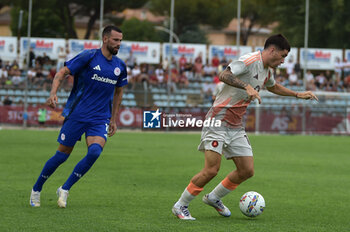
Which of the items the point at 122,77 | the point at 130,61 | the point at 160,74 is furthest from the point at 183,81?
the point at 122,77

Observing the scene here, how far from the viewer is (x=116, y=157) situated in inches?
655

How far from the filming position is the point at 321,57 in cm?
3959

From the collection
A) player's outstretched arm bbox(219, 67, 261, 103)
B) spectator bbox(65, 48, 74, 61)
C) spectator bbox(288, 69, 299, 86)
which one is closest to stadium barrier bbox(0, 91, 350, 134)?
spectator bbox(288, 69, 299, 86)

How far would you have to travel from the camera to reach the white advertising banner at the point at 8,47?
3684cm

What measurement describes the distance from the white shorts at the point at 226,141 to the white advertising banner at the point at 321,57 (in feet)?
107

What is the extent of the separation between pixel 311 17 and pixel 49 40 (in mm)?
23881

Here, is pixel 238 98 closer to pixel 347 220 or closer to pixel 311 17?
pixel 347 220

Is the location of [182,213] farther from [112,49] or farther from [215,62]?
[215,62]

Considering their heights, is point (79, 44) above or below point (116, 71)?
above

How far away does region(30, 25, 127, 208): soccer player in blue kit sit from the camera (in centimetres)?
796

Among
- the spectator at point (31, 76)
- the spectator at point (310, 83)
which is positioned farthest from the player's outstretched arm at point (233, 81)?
the spectator at point (310, 83)

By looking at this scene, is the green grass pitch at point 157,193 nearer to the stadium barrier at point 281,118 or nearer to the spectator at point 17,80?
the stadium barrier at point 281,118

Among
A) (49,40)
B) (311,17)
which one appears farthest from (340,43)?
(49,40)

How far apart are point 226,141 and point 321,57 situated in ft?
109
